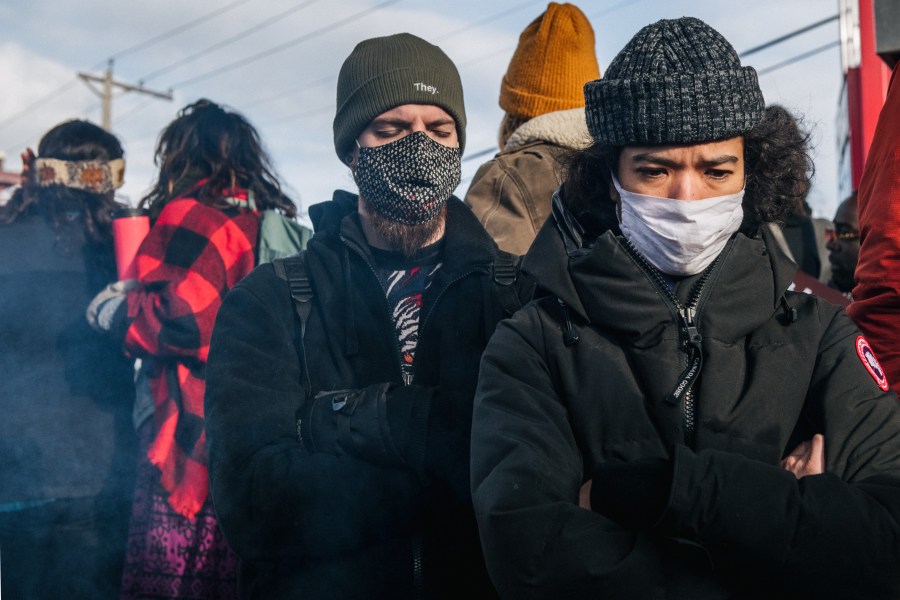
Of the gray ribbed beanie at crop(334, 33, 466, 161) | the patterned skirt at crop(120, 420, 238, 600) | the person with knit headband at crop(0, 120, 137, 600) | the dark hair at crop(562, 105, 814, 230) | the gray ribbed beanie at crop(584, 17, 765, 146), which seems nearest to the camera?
the gray ribbed beanie at crop(584, 17, 765, 146)

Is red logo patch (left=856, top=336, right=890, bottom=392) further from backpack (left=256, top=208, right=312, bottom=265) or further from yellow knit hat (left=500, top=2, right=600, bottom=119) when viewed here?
backpack (left=256, top=208, right=312, bottom=265)

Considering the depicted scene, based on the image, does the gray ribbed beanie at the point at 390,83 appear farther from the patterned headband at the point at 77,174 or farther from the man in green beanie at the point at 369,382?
the patterned headband at the point at 77,174

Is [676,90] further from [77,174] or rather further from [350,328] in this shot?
[77,174]

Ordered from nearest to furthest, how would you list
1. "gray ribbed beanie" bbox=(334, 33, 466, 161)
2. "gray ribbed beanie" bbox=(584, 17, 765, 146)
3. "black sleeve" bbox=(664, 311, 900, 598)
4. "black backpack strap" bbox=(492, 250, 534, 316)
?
"black sleeve" bbox=(664, 311, 900, 598), "gray ribbed beanie" bbox=(584, 17, 765, 146), "black backpack strap" bbox=(492, 250, 534, 316), "gray ribbed beanie" bbox=(334, 33, 466, 161)

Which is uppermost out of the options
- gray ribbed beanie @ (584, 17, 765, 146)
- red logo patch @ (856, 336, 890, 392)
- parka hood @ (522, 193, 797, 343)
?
gray ribbed beanie @ (584, 17, 765, 146)

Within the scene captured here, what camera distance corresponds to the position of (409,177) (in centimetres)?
285

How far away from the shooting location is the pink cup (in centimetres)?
417

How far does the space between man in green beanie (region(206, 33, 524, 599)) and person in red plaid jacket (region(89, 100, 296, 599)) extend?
1126 mm

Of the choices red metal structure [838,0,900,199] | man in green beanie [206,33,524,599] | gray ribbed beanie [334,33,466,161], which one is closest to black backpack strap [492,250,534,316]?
man in green beanie [206,33,524,599]

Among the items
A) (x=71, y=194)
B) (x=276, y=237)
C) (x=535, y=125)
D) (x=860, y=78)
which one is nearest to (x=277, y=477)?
(x=276, y=237)

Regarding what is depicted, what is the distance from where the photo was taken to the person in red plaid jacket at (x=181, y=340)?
376 centimetres

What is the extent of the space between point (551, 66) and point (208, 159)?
1528 millimetres

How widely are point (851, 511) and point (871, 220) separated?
44.3 inches

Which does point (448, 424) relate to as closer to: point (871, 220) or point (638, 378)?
point (638, 378)
